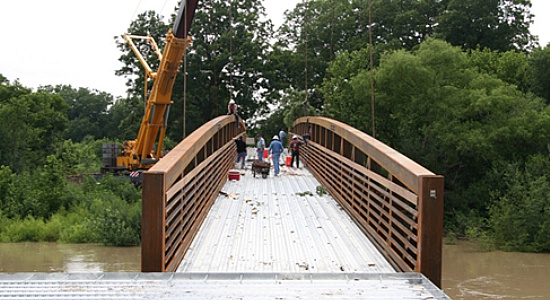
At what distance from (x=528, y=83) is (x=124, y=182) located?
22627 mm

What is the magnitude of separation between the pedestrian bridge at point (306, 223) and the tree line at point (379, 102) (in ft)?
6.70

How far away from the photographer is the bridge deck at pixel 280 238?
26.1 ft

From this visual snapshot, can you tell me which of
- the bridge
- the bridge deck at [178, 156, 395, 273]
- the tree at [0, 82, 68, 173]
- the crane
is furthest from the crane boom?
the tree at [0, 82, 68, 173]

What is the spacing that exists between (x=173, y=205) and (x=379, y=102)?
28.9 metres

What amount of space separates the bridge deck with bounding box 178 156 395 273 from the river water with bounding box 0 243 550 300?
8973mm

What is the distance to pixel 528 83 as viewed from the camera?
38.8 meters

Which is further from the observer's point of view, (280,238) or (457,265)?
(457,265)

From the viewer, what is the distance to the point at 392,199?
8.20m

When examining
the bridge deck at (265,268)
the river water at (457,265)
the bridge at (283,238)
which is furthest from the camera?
the river water at (457,265)

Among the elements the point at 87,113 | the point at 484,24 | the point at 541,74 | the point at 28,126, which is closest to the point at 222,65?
the point at 28,126

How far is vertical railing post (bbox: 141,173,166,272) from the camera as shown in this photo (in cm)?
679

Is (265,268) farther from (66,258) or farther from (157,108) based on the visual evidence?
(157,108)

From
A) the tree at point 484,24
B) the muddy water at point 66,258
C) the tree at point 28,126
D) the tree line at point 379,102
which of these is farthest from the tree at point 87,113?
the muddy water at point 66,258

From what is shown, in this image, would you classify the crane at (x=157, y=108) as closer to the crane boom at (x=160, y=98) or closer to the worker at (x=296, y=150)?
the crane boom at (x=160, y=98)
